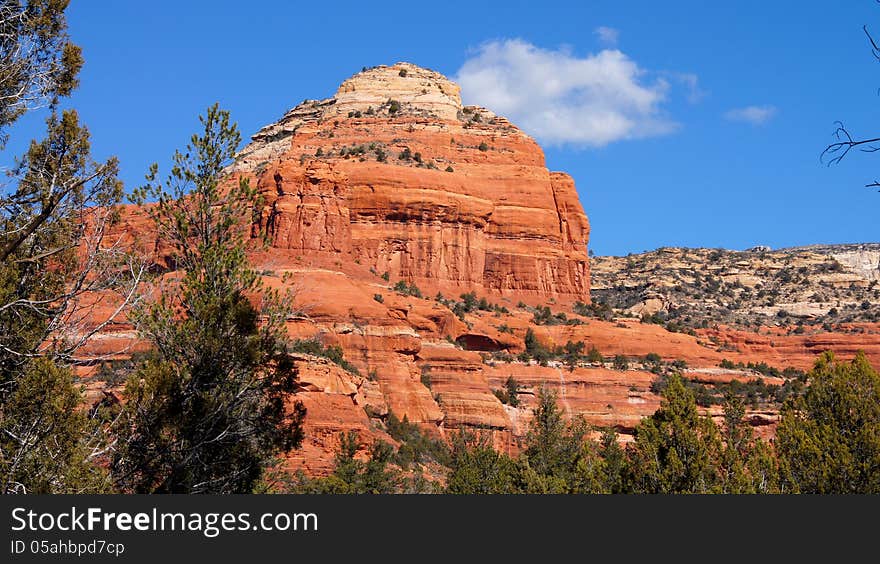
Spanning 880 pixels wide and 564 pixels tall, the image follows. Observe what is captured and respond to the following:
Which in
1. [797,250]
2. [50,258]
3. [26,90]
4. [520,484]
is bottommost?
[520,484]

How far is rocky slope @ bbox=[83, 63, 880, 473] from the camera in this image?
6781 centimetres

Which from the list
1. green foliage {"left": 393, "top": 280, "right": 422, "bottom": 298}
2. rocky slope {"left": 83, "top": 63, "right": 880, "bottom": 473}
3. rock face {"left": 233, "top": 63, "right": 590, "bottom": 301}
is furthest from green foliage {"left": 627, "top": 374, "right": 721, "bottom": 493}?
rock face {"left": 233, "top": 63, "right": 590, "bottom": 301}

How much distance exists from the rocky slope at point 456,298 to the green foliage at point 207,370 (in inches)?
946

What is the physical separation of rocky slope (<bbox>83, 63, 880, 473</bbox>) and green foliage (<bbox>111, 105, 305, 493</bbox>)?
24030mm

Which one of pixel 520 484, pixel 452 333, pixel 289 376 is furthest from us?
pixel 452 333

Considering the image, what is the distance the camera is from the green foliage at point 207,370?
78.8 feet

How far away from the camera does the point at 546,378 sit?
80.2 meters

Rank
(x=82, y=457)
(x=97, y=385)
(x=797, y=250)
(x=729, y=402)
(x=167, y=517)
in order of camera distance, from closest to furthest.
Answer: (x=167, y=517) < (x=82, y=457) < (x=97, y=385) < (x=729, y=402) < (x=797, y=250)

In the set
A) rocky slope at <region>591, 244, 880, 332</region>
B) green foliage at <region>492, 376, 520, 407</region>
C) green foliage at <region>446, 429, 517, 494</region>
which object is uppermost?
rocky slope at <region>591, 244, 880, 332</region>

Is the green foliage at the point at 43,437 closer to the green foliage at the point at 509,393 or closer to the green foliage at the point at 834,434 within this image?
the green foliage at the point at 834,434

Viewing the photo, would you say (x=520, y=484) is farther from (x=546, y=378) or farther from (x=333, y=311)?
(x=546, y=378)

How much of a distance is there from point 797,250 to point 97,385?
396 feet

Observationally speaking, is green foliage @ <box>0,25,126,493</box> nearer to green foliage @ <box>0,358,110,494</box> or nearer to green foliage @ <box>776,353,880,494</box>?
green foliage @ <box>0,358,110,494</box>

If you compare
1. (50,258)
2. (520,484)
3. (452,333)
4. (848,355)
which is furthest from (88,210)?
(848,355)
